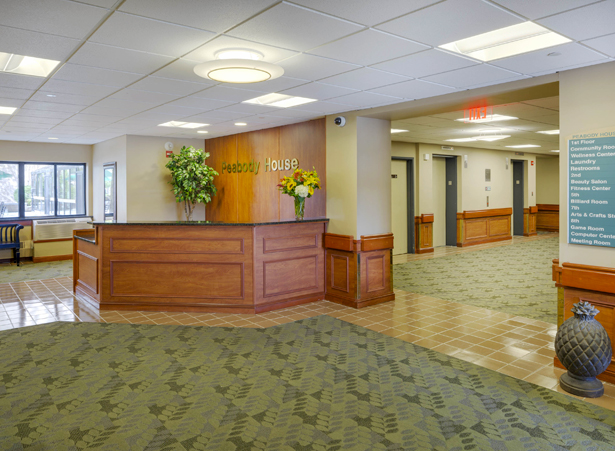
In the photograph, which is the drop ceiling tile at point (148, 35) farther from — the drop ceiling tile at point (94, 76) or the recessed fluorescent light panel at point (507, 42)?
the recessed fluorescent light panel at point (507, 42)

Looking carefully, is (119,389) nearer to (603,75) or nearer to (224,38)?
(224,38)

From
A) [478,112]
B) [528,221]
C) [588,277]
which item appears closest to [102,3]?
[588,277]

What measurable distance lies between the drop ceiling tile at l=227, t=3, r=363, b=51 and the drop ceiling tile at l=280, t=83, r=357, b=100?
1.39 meters

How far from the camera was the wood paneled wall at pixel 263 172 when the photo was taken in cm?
717

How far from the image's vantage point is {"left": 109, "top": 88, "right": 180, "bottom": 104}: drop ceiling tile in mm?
5258

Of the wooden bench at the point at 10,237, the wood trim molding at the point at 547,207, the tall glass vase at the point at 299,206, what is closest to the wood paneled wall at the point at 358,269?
the tall glass vase at the point at 299,206

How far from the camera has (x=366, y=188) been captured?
6.35m

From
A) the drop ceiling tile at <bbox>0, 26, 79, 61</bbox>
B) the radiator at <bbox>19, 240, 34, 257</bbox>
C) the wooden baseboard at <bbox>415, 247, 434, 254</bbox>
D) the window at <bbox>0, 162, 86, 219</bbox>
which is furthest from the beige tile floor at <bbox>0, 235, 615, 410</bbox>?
the wooden baseboard at <bbox>415, 247, 434, 254</bbox>

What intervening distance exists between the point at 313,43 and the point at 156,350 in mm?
3360

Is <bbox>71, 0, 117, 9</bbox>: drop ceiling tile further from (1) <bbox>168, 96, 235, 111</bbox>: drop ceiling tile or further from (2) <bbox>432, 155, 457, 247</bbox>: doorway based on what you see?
(2) <bbox>432, 155, 457, 247</bbox>: doorway

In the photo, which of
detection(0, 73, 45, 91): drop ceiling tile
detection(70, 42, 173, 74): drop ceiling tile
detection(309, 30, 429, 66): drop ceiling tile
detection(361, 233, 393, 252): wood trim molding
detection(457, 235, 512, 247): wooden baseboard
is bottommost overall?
detection(457, 235, 512, 247): wooden baseboard

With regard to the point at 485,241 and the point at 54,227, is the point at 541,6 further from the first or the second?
the point at 485,241

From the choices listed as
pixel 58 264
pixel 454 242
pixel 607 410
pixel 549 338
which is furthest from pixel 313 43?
pixel 454 242

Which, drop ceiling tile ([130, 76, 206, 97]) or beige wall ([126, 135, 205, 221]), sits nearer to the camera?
drop ceiling tile ([130, 76, 206, 97])
